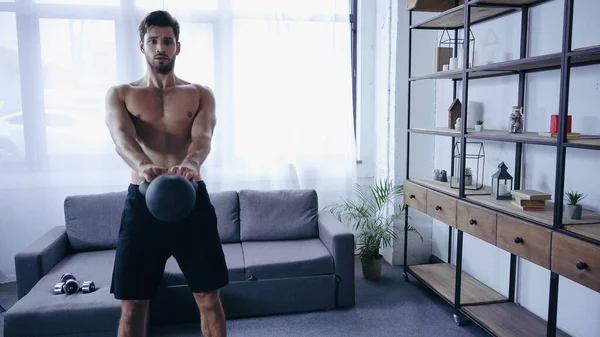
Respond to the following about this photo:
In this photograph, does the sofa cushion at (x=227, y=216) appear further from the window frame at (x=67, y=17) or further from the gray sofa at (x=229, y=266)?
the window frame at (x=67, y=17)

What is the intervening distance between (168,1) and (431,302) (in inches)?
111

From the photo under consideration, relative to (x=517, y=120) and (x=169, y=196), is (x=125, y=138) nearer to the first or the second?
(x=169, y=196)

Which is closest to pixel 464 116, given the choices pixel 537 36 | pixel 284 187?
pixel 537 36

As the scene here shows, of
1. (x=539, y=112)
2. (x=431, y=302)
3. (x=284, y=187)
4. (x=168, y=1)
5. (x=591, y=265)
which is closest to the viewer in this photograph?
(x=591, y=265)

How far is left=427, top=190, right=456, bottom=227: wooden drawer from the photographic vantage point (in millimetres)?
2880

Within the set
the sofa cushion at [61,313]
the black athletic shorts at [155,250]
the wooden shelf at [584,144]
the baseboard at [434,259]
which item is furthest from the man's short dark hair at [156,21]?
the baseboard at [434,259]

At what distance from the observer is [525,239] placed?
226cm

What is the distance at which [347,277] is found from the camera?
3.10m

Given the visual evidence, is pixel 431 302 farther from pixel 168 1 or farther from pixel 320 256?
pixel 168 1

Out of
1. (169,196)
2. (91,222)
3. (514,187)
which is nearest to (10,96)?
(91,222)

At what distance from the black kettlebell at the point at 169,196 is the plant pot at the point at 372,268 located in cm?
206

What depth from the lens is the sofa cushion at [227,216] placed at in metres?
3.38

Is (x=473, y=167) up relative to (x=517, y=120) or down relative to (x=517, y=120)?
down

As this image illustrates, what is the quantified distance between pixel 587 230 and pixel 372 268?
1777mm
